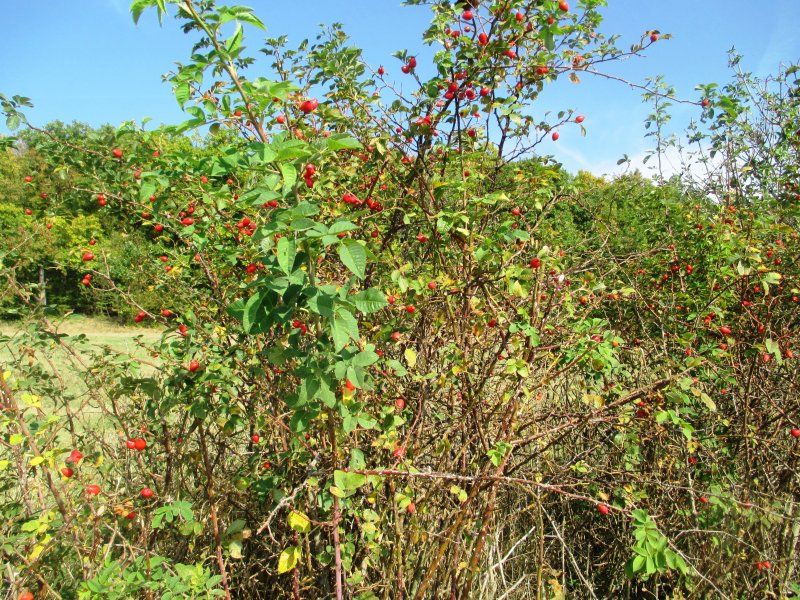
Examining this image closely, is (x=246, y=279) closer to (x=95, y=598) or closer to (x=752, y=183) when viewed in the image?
(x=95, y=598)

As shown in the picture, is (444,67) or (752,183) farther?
(752,183)

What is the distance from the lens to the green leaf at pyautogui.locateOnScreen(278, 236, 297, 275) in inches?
41.4

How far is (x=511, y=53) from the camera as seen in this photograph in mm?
1938

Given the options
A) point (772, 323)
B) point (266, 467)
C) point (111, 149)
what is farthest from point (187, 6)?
point (772, 323)

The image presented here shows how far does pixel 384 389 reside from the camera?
2.02 m

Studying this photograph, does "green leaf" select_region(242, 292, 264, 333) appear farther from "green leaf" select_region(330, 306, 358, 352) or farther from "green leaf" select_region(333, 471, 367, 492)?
"green leaf" select_region(333, 471, 367, 492)

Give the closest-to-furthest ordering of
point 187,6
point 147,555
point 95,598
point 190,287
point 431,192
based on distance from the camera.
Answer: point 187,6 < point 95,598 < point 147,555 < point 431,192 < point 190,287

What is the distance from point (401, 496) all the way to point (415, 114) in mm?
1370

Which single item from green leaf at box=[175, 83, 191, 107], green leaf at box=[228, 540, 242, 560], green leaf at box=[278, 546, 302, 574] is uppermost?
green leaf at box=[175, 83, 191, 107]

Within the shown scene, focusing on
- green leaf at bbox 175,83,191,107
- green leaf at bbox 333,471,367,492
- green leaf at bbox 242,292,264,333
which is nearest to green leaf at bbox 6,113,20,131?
green leaf at bbox 175,83,191,107

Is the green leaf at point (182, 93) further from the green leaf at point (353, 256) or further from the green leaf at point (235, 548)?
the green leaf at point (235, 548)

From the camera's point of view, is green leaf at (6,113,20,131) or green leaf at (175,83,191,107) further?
green leaf at (6,113,20,131)

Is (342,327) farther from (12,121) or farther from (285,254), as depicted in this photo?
(12,121)

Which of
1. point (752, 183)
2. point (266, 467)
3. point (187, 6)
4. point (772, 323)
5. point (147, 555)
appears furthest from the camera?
point (752, 183)
